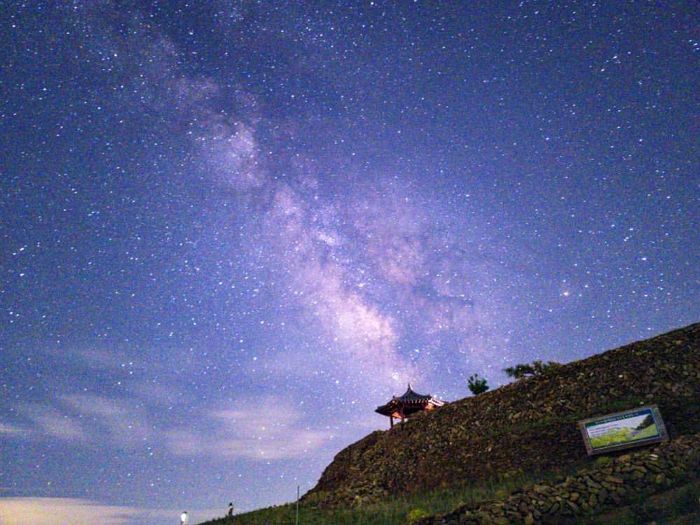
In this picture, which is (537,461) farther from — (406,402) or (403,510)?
(406,402)

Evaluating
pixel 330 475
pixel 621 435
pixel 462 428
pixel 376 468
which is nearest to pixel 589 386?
pixel 621 435

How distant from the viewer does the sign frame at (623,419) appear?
51.1 feet

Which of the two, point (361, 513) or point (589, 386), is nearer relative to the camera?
point (361, 513)

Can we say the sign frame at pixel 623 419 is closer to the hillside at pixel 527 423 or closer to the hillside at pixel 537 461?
the hillside at pixel 537 461

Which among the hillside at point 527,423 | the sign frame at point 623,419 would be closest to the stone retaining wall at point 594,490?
the sign frame at point 623,419

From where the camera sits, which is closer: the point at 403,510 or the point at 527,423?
the point at 403,510

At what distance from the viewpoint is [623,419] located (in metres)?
16.5

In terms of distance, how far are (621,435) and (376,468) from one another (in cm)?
1890

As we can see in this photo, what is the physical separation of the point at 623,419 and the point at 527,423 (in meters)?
7.56

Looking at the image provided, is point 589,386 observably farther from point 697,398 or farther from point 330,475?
point 330,475

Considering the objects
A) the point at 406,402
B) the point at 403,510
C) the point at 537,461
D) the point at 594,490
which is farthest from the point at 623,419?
the point at 406,402

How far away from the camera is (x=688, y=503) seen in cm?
982

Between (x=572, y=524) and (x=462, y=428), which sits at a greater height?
(x=462, y=428)

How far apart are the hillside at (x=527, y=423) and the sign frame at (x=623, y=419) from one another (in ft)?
4.47
